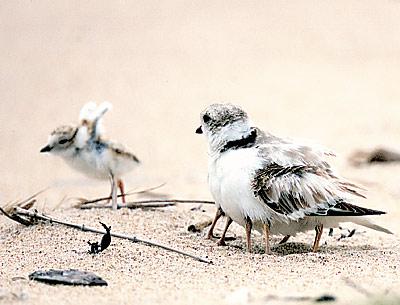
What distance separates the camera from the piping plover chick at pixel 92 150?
5590 mm

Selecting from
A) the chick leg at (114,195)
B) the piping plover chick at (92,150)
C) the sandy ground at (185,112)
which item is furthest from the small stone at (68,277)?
the piping plover chick at (92,150)

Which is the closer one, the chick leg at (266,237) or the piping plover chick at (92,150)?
the chick leg at (266,237)

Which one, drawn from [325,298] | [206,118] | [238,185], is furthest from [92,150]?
[325,298]

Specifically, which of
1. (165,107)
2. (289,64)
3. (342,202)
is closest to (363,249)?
(342,202)

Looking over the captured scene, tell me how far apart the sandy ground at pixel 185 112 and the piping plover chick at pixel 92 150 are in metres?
0.40

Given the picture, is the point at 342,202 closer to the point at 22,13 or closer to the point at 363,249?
the point at 363,249

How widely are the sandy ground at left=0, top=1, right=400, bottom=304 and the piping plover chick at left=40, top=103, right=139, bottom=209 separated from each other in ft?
1.30

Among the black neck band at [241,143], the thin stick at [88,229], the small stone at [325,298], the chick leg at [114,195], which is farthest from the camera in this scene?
the chick leg at [114,195]

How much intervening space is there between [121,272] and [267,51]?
7.94 metres

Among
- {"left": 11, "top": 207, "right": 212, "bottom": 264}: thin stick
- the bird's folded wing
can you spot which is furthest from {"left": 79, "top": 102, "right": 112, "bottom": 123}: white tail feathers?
the bird's folded wing

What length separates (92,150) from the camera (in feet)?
18.4

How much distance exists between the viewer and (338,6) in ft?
41.3

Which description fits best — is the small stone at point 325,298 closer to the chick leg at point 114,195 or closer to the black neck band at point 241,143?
the black neck band at point 241,143

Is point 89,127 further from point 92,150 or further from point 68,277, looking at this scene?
point 68,277
